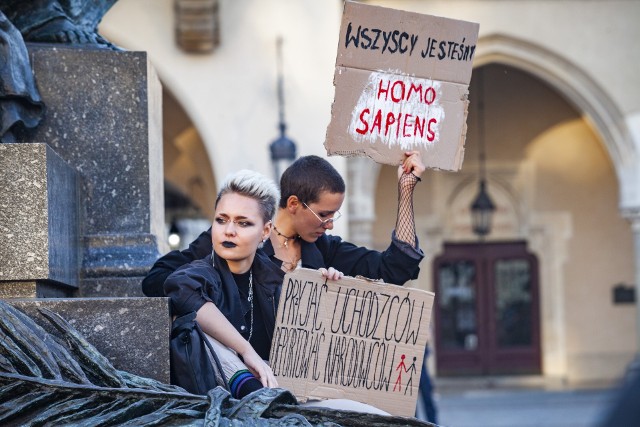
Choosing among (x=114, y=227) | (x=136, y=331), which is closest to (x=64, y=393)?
(x=136, y=331)

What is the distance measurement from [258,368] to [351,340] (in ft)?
1.11

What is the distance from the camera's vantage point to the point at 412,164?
425 cm

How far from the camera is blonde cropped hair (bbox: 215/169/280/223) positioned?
12.4ft

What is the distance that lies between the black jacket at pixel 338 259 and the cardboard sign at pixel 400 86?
0.30m

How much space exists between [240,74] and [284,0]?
98cm

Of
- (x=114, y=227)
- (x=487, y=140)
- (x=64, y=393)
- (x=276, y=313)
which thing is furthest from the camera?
(x=487, y=140)

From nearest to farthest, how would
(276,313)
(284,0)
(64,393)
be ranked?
(64,393) → (276,313) → (284,0)

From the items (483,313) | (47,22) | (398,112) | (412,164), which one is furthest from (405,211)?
(483,313)

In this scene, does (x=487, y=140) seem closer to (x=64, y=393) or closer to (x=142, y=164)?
(x=142, y=164)

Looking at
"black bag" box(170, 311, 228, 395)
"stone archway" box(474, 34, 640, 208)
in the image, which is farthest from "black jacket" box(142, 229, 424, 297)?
"stone archway" box(474, 34, 640, 208)

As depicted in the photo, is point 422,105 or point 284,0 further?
point 284,0

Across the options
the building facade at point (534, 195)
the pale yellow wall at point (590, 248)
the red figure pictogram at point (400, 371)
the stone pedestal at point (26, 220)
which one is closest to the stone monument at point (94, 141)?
the stone pedestal at point (26, 220)

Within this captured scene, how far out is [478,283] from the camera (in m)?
20.2

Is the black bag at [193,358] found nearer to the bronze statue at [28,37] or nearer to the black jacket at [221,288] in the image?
the black jacket at [221,288]
